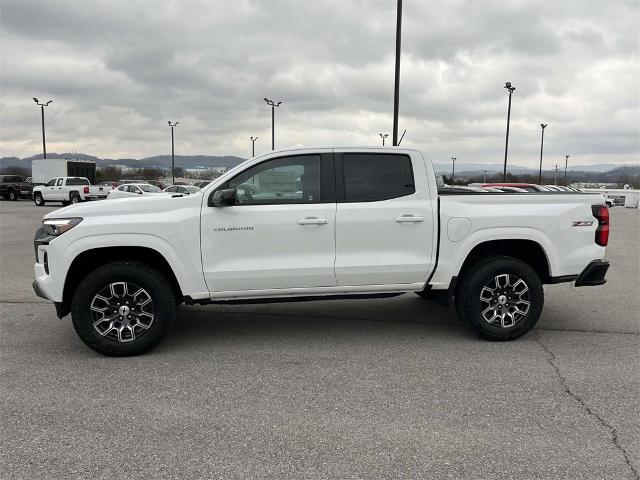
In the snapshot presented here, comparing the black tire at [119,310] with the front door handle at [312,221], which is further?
the front door handle at [312,221]

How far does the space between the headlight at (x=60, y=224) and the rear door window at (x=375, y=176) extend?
2435mm

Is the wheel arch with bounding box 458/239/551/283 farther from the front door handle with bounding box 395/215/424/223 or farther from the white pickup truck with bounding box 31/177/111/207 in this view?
the white pickup truck with bounding box 31/177/111/207

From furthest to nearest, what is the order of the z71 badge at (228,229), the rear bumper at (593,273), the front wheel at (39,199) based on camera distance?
the front wheel at (39,199)
the rear bumper at (593,273)
the z71 badge at (228,229)

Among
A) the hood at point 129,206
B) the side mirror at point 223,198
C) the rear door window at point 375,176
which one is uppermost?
the rear door window at point 375,176

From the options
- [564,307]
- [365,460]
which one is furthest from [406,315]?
[365,460]

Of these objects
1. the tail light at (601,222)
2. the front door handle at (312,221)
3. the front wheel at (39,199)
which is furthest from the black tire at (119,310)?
the front wheel at (39,199)

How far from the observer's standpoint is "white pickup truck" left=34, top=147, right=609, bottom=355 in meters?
4.71

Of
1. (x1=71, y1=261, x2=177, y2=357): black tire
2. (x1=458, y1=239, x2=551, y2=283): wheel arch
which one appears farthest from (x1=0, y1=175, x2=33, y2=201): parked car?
(x1=458, y1=239, x2=551, y2=283): wheel arch

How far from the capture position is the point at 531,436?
331 centimetres

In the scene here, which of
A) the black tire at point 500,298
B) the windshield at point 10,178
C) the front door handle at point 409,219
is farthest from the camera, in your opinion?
the windshield at point 10,178

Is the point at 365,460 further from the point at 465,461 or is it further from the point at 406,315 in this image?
the point at 406,315

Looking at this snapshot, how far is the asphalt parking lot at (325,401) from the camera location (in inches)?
119

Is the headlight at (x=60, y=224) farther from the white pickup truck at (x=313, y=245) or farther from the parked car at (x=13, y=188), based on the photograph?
the parked car at (x=13, y=188)

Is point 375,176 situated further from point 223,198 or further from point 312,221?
point 223,198
